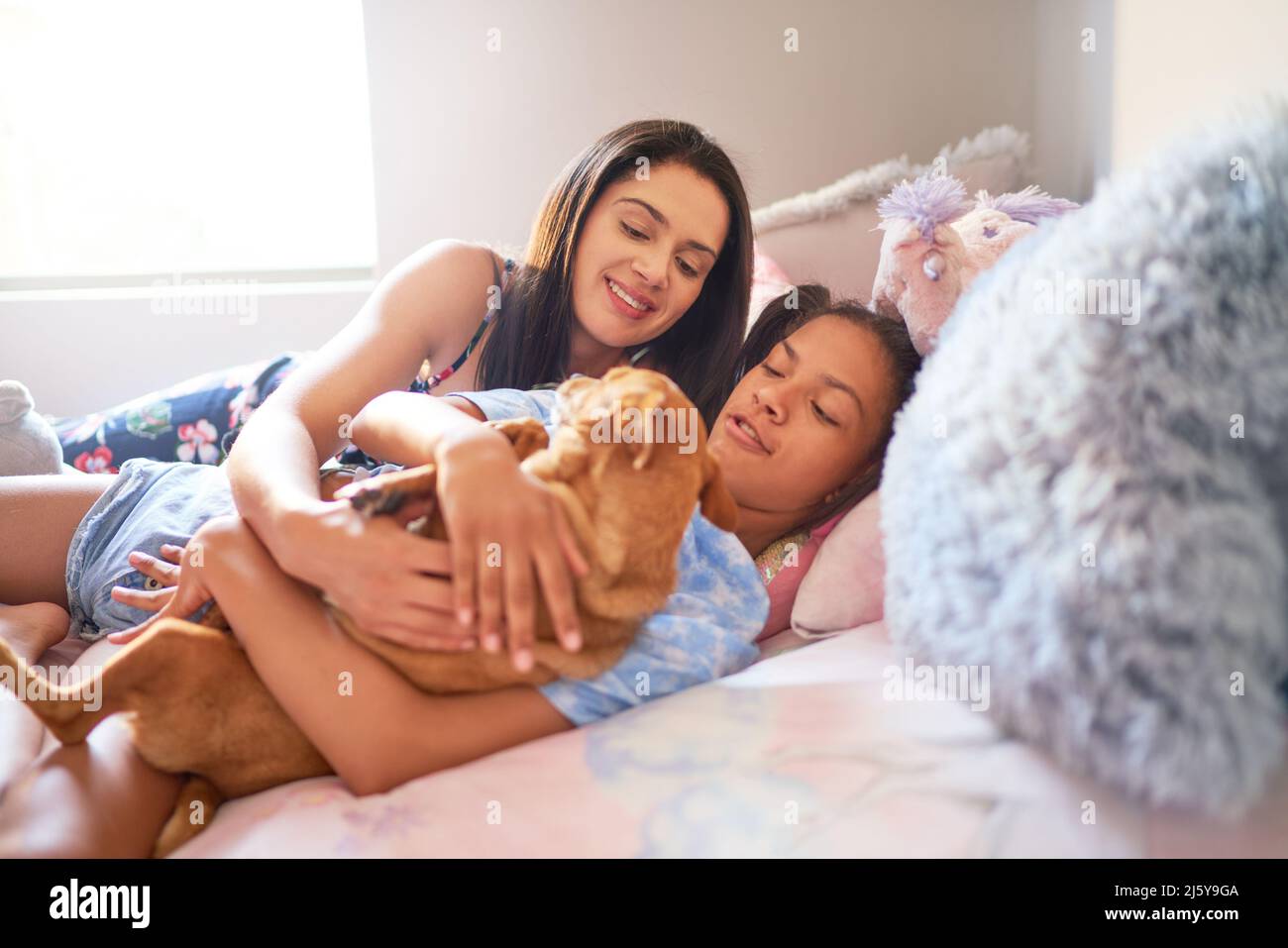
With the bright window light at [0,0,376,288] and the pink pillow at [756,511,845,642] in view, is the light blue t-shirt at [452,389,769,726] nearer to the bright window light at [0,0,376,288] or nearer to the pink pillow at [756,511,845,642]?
the pink pillow at [756,511,845,642]

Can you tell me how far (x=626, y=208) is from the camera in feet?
4.59

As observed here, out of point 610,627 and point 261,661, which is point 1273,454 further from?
point 261,661

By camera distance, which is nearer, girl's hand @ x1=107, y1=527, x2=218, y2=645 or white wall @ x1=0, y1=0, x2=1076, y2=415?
girl's hand @ x1=107, y1=527, x2=218, y2=645

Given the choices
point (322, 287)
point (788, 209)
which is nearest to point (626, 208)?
point (788, 209)

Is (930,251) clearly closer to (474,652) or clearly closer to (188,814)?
(474,652)

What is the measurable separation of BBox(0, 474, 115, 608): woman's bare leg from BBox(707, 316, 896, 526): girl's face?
2.69 feet

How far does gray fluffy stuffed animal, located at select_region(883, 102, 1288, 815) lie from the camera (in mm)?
592

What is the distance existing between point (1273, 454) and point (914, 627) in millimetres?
287

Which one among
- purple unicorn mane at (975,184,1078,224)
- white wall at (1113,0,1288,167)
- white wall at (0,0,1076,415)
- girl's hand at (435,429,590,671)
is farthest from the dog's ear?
white wall at (0,0,1076,415)

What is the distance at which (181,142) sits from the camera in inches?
101

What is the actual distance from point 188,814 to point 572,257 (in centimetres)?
94

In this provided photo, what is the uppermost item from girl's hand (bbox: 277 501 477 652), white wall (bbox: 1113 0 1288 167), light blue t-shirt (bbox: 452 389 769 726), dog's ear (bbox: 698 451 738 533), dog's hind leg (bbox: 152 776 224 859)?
white wall (bbox: 1113 0 1288 167)

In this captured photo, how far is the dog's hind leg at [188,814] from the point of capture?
747 mm

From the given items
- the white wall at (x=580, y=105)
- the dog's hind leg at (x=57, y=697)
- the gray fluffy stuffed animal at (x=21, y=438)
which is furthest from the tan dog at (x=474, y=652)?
the white wall at (x=580, y=105)
